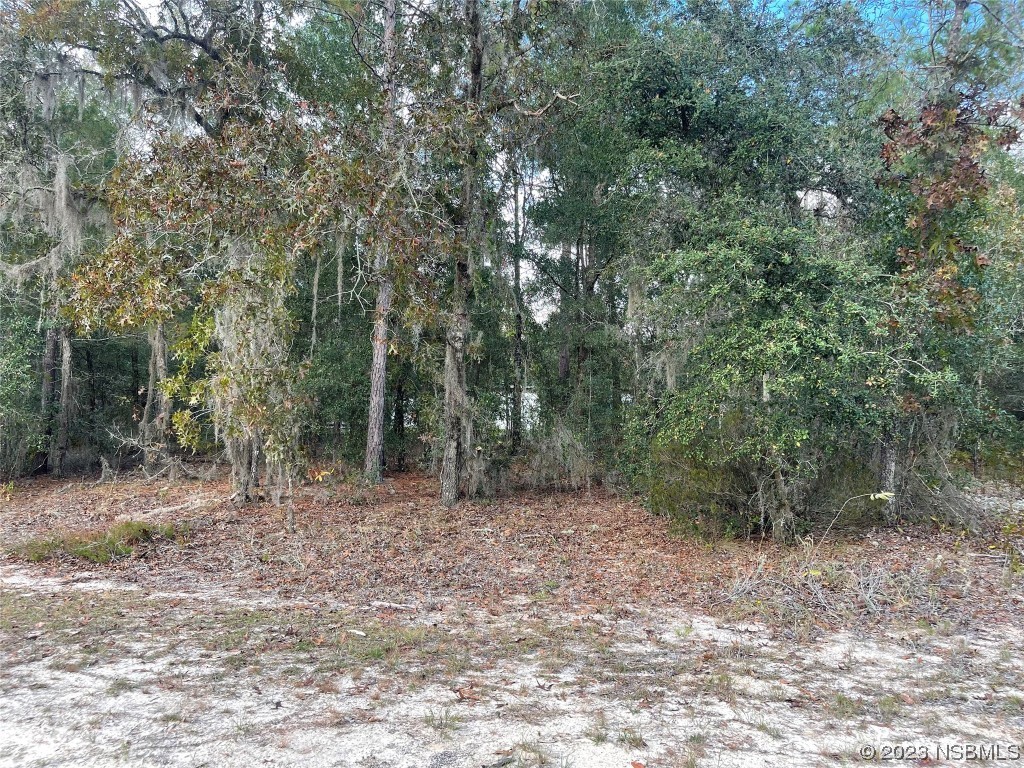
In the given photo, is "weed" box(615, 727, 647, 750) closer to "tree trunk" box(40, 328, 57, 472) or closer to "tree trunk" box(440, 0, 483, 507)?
"tree trunk" box(440, 0, 483, 507)

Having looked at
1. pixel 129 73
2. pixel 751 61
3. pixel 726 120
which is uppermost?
pixel 129 73

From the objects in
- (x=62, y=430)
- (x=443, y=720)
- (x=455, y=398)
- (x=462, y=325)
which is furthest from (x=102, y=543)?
(x=62, y=430)

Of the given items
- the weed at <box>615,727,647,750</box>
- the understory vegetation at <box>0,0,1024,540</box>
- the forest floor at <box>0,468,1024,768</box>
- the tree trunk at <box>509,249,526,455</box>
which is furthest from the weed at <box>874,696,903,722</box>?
the tree trunk at <box>509,249,526,455</box>

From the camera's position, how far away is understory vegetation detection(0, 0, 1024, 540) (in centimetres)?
732

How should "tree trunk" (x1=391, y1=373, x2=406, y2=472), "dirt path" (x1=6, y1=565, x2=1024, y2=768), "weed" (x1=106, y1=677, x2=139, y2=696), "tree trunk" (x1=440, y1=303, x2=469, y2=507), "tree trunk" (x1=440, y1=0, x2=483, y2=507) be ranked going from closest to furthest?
"dirt path" (x1=6, y1=565, x2=1024, y2=768), "weed" (x1=106, y1=677, x2=139, y2=696), "tree trunk" (x1=440, y1=0, x2=483, y2=507), "tree trunk" (x1=440, y1=303, x2=469, y2=507), "tree trunk" (x1=391, y1=373, x2=406, y2=472)

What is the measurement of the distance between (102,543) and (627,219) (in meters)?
8.48

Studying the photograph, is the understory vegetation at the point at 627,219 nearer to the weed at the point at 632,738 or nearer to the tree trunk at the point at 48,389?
the tree trunk at the point at 48,389

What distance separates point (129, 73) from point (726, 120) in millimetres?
10578

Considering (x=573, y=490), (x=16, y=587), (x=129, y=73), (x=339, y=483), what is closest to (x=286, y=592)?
(x=16, y=587)

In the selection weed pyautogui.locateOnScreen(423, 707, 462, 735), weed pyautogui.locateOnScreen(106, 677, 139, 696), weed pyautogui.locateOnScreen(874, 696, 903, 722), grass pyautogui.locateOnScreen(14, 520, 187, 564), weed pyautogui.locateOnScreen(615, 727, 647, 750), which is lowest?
grass pyautogui.locateOnScreen(14, 520, 187, 564)

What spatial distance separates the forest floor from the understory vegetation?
2.45 ft

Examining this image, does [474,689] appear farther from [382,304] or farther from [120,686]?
[382,304]

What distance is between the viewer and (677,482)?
8633 millimetres

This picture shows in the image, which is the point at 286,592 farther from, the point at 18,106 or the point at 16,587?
the point at 18,106
